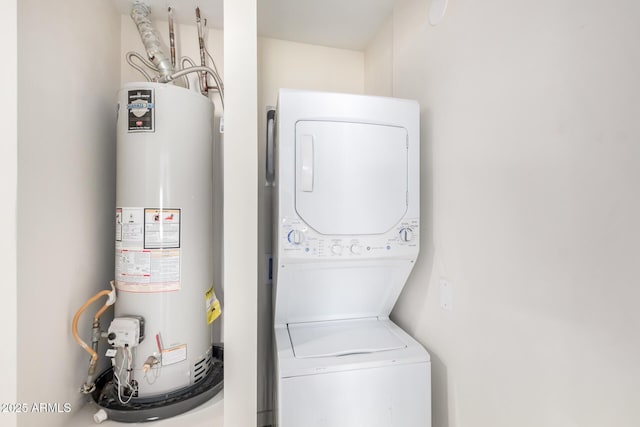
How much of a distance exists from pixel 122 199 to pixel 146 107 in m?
0.41

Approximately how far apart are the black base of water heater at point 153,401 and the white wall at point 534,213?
1116 mm

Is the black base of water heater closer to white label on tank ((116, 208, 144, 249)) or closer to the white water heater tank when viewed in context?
the white water heater tank

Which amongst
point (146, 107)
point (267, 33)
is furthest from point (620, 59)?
point (267, 33)

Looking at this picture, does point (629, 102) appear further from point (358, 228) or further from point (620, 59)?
point (358, 228)

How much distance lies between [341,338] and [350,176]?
2.65 feet

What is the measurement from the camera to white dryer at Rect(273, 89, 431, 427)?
3.76ft

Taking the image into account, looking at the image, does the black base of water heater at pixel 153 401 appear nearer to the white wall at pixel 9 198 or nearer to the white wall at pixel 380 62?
the white wall at pixel 9 198

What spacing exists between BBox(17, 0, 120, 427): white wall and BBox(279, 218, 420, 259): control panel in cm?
85

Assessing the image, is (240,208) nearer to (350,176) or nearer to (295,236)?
(295,236)

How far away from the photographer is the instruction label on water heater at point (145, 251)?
1127 millimetres

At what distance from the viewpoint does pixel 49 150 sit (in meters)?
0.97

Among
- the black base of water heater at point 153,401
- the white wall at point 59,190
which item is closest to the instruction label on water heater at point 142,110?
the white wall at point 59,190

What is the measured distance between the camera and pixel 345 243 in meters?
1.27

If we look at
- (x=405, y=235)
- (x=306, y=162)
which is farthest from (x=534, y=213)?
(x=306, y=162)
